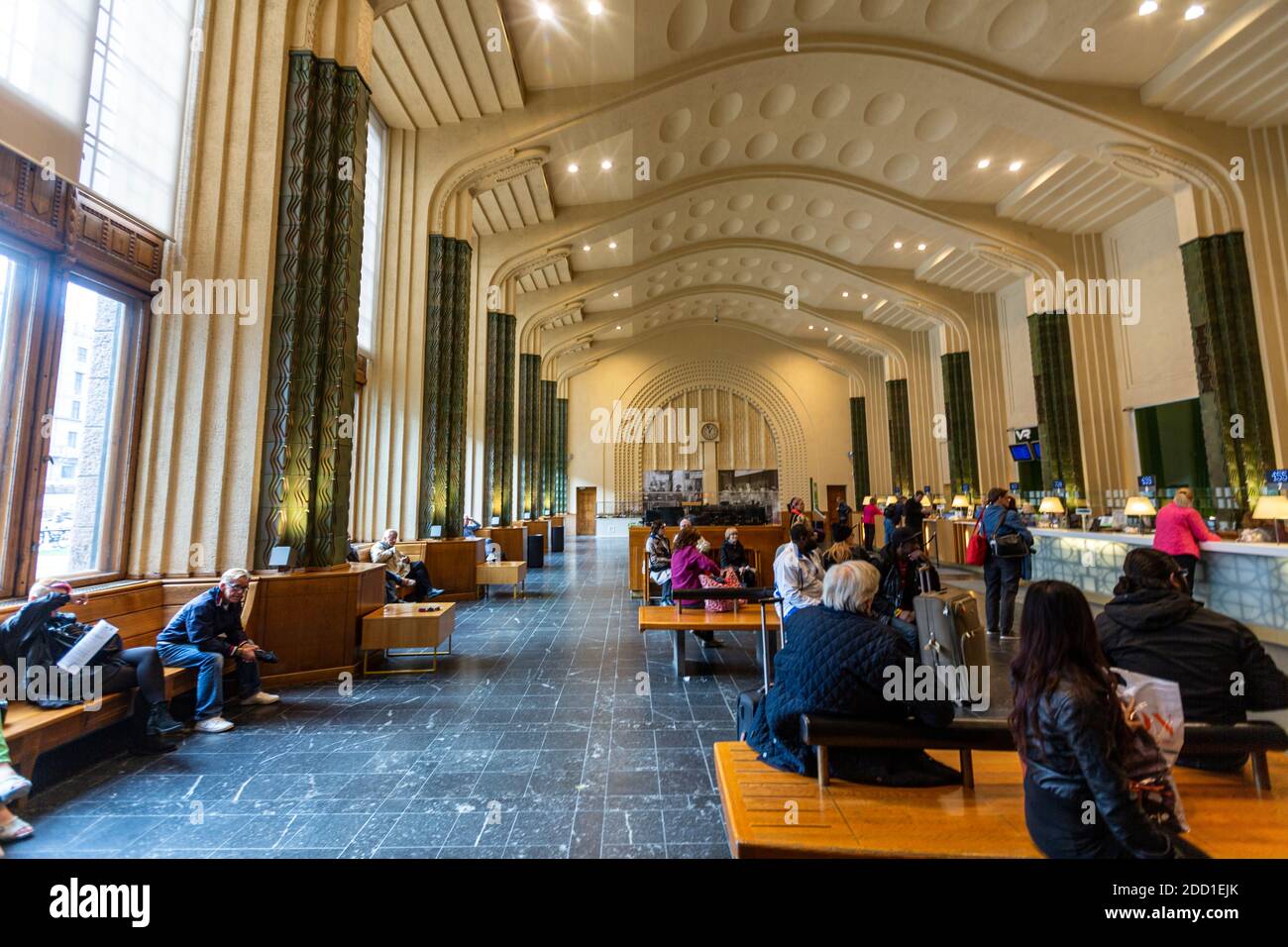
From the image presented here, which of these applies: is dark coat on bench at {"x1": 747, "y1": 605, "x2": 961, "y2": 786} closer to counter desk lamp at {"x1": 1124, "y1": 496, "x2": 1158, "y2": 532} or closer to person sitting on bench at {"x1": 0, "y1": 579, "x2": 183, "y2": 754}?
person sitting on bench at {"x1": 0, "y1": 579, "x2": 183, "y2": 754}

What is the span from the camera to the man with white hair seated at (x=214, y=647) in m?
3.41

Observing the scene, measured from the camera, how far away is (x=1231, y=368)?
285 inches

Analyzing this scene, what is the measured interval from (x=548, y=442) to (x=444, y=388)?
36.5 ft

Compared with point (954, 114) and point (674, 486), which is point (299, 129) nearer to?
point (954, 114)

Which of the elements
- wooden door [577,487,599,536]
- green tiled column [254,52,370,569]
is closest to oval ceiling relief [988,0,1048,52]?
green tiled column [254,52,370,569]

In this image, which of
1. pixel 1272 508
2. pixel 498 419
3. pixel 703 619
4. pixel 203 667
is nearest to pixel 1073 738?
pixel 703 619

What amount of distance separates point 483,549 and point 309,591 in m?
4.89

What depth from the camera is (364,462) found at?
7.70 metres

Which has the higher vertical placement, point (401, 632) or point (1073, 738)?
point (1073, 738)

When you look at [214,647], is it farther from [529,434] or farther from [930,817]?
[529,434]

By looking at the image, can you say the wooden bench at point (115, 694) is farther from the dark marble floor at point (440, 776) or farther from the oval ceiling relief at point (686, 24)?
the oval ceiling relief at point (686, 24)

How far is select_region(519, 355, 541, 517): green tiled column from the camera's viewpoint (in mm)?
14758
